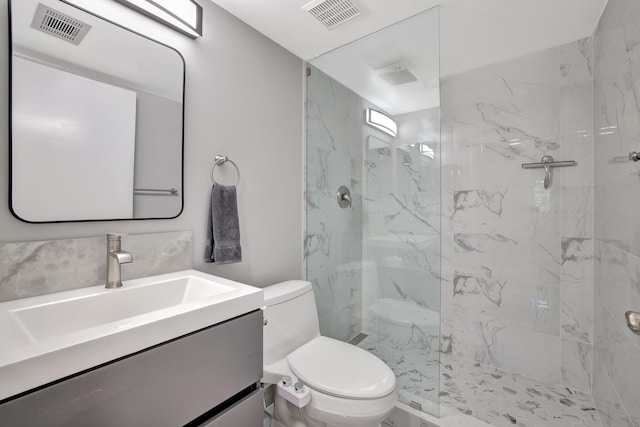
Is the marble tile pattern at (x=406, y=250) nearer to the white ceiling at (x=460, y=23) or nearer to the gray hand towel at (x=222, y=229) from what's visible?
the white ceiling at (x=460, y=23)

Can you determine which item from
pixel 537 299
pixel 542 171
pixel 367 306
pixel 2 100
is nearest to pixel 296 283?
pixel 367 306

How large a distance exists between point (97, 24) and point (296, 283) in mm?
1452

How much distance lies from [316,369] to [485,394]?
117 centimetres

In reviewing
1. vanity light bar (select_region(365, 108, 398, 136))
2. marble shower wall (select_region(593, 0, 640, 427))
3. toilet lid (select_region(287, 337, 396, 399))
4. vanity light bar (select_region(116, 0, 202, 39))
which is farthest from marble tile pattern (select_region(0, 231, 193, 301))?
marble shower wall (select_region(593, 0, 640, 427))

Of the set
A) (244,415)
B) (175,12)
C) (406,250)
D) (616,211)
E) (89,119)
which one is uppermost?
(175,12)

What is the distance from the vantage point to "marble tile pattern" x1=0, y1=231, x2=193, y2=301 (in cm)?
89

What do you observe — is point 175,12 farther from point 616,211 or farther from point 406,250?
point 616,211

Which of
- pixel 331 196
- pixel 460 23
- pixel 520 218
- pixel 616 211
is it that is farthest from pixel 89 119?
pixel 520 218

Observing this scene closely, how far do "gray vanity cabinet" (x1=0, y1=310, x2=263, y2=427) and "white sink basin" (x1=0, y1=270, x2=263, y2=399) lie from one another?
0.08 feet

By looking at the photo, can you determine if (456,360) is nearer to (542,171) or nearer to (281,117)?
(542,171)

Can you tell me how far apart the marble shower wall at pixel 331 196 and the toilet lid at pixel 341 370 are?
47cm

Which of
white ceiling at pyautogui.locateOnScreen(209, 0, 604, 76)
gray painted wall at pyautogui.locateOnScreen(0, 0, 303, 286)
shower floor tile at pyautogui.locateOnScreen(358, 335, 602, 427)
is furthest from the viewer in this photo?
shower floor tile at pyautogui.locateOnScreen(358, 335, 602, 427)

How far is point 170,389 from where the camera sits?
73cm

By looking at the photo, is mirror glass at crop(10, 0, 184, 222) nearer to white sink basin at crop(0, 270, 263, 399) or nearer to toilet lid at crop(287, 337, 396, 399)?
white sink basin at crop(0, 270, 263, 399)
